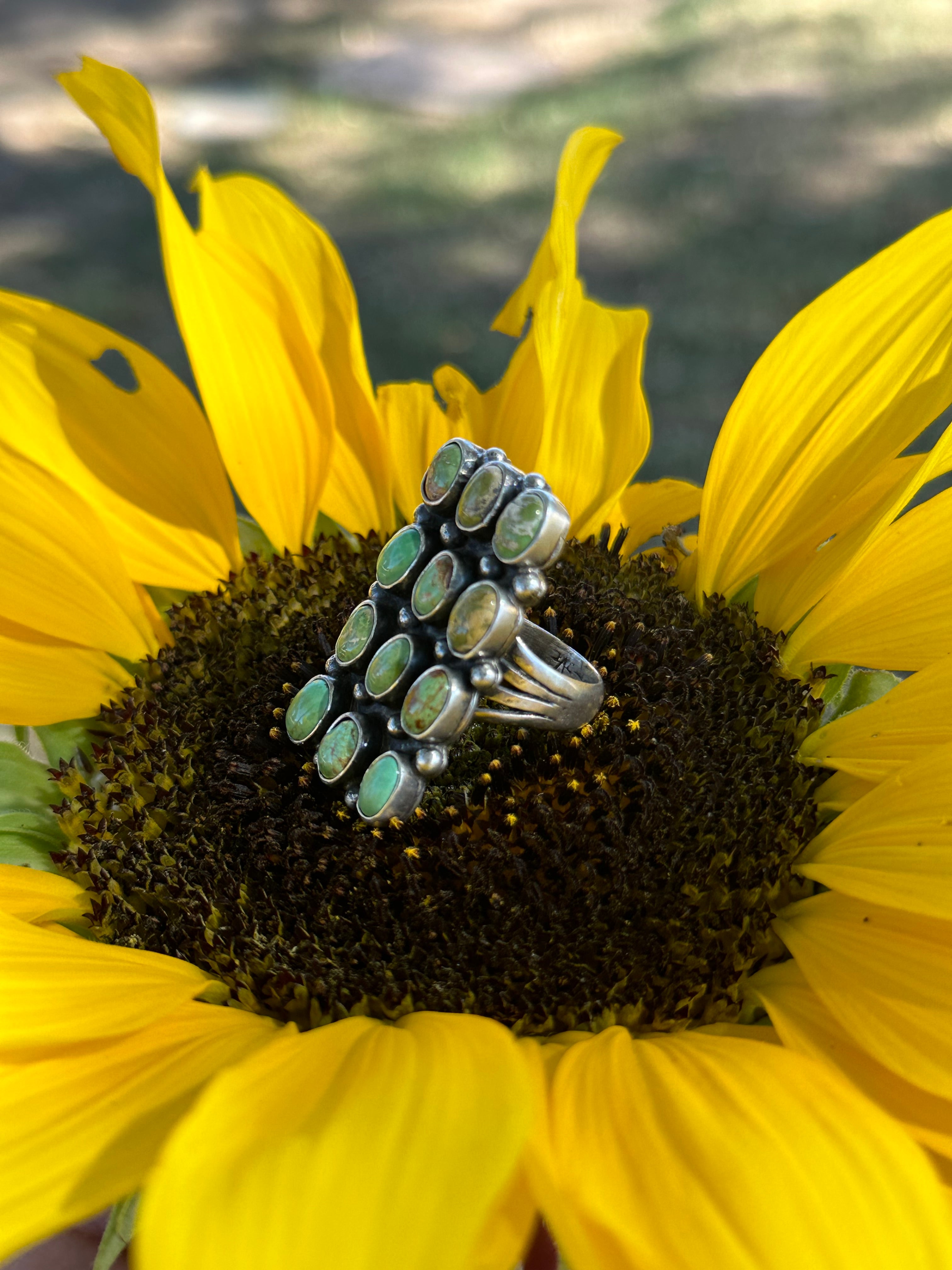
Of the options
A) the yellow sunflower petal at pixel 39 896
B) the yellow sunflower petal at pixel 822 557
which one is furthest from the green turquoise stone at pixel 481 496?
the yellow sunflower petal at pixel 39 896

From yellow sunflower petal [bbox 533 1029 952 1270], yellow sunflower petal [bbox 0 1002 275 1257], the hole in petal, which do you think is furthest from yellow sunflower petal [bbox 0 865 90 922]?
the hole in petal

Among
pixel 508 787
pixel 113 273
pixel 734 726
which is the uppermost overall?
pixel 113 273

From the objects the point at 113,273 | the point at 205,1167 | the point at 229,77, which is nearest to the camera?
the point at 205,1167

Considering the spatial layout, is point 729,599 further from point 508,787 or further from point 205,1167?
point 205,1167

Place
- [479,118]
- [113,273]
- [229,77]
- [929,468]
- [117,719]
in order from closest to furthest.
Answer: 1. [929,468]
2. [117,719]
3. [113,273]
4. [479,118]
5. [229,77]

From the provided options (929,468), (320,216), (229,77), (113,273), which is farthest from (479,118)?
(929,468)

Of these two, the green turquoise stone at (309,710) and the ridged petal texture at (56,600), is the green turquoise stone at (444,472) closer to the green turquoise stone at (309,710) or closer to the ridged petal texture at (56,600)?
the green turquoise stone at (309,710)

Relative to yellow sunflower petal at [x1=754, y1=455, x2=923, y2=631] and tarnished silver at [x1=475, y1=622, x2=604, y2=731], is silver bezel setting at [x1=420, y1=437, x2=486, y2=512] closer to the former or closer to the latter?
tarnished silver at [x1=475, y1=622, x2=604, y2=731]
